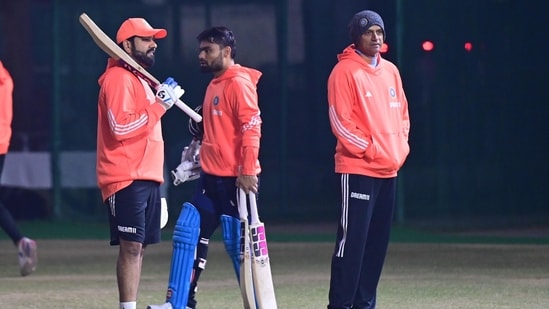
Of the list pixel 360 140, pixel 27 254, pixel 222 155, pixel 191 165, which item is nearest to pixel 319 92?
pixel 27 254

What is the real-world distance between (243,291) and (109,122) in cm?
144

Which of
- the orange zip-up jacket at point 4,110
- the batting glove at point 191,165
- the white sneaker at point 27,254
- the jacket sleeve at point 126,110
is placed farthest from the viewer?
the orange zip-up jacket at point 4,110

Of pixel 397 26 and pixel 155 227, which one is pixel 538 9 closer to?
pixel 397 26

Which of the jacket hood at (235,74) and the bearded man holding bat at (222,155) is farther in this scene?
the jacket hood at (235,74)

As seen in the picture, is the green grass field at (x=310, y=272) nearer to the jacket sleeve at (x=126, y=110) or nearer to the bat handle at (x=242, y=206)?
the bat handle at (x=242, y=206)

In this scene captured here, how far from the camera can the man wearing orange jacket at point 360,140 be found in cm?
862

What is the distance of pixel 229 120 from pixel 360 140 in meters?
0.96

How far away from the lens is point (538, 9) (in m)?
16.9

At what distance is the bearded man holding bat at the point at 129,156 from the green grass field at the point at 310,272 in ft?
5.16

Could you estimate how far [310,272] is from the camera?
40.5 ft

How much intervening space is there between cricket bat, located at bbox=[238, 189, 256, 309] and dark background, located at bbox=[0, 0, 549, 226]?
8163 mm

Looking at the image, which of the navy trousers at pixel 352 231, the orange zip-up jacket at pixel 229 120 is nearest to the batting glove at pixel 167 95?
the orange zip-up jacket at pixel 229 120

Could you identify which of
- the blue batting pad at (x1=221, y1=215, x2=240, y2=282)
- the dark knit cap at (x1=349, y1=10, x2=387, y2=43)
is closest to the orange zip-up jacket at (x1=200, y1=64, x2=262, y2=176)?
the blue batting pad at (x1=221, y1=215, x2=240, y2=282)

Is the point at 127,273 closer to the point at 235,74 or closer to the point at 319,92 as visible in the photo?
the point at 235,74
